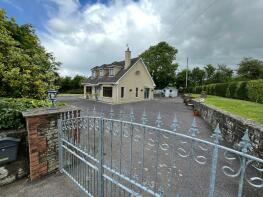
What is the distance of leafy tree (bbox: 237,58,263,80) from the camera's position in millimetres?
26850

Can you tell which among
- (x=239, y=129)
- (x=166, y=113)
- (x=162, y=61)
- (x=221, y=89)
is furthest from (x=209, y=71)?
(x=239, y=129)

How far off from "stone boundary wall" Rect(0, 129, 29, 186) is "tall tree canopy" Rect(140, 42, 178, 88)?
3372cm

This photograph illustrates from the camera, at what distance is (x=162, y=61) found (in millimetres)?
35250

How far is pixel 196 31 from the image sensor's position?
13586mm

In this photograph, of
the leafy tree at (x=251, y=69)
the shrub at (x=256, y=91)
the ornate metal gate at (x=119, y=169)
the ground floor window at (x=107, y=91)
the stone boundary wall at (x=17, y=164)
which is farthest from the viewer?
the leafy tree at (x=251, y=69)

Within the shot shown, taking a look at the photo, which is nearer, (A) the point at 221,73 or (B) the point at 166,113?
(B) the point at 166,113

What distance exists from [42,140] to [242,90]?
1812cm

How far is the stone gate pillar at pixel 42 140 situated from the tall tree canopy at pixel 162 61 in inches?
1313

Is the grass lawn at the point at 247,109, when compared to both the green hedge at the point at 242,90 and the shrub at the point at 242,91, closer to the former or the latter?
the green hedge at the point at 242,90

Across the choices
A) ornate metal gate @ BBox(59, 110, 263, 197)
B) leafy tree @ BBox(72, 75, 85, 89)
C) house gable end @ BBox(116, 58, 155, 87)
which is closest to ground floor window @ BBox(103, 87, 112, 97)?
house gable end @ BBox(116, 58, 155, 87)

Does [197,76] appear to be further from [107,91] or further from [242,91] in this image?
[107,91]

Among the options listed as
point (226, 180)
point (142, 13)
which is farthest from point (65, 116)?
point (142, 13)

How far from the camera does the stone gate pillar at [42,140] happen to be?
11.5 feet

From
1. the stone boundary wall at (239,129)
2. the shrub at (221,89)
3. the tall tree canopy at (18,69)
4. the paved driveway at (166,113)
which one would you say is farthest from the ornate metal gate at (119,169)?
the shrub at (221,89)
